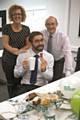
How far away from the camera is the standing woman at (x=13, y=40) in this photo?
7.99 ft

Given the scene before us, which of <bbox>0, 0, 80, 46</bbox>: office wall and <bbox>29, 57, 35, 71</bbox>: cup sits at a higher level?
<bbox>0, 0, 80, 46</bbox>: office wall

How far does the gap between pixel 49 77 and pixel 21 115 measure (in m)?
0.82

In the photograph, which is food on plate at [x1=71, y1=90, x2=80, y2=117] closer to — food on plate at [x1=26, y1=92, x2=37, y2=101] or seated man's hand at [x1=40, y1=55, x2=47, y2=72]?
food on plate at [x1=26, y1=92, x2=37, y2=101]

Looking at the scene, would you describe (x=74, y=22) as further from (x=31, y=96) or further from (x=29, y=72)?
(x=31, y=96)

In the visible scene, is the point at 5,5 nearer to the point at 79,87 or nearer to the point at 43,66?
the point at 43,66

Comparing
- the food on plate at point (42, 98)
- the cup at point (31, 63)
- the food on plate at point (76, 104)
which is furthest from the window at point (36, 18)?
the food on plate at point (76, 104)

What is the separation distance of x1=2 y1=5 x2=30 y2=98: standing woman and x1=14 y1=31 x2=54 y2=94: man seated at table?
0.19 m

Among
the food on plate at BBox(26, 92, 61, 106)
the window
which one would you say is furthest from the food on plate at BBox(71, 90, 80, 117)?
the window

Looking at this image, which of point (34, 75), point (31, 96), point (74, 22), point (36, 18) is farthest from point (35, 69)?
point (36, 18)

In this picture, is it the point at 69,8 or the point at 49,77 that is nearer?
the point at 49,77

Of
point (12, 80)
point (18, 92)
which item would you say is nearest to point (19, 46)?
point (12, 80)

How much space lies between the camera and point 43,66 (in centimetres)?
212

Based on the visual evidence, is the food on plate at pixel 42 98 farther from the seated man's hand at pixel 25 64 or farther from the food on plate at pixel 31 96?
the seated man's hand at pixel 25 64

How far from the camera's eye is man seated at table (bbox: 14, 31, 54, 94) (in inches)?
84.1
